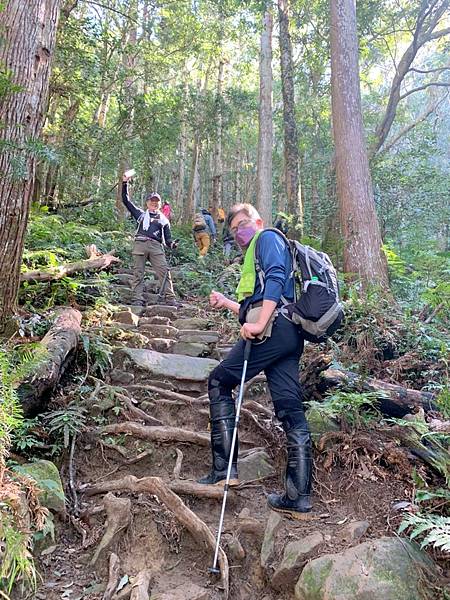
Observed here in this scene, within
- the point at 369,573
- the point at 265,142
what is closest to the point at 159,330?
the point at 369,573

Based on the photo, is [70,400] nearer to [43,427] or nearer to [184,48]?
[43,427]

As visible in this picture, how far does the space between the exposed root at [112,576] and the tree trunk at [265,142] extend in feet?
39.2

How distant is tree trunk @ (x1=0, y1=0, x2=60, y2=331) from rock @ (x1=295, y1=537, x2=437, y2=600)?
12.8 ft

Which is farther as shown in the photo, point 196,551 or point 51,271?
point 51,271

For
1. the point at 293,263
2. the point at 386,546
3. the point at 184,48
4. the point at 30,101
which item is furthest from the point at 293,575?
the point at 184,48

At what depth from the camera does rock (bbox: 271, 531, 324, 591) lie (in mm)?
2889

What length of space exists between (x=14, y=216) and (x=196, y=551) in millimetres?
3735

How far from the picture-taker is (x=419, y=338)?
5.62 m

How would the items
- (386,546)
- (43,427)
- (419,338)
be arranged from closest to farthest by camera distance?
(386,546) → (43,427) → (419,338)

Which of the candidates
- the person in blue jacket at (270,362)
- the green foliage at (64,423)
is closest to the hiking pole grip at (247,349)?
the person in blue jacket at (270,362)

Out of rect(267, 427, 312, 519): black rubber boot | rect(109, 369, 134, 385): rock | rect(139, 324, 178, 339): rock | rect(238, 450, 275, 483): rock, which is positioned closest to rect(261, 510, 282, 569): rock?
rect(267, 427, 312, 519): black rubber boot

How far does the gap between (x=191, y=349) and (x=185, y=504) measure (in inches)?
124

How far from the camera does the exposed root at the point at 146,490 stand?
3594mm

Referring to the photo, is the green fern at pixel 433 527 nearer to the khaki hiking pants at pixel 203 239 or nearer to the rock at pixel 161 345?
the rock at pixel 161 345
